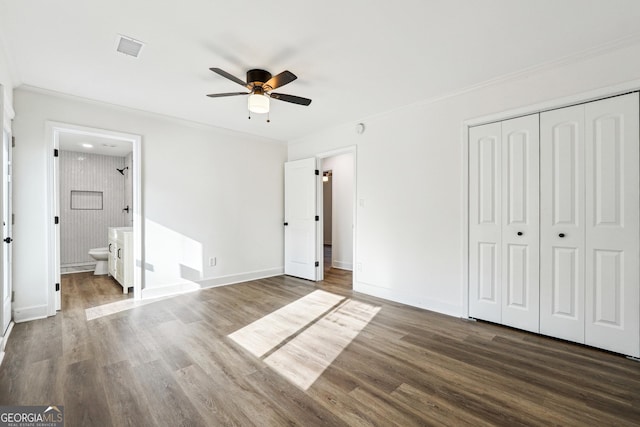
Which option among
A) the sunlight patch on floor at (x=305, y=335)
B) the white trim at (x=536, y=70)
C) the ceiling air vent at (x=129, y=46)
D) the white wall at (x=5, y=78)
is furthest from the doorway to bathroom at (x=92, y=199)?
the white trim at (x=536, y=70)

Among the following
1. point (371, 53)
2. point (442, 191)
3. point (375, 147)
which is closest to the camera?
point (371, 53)

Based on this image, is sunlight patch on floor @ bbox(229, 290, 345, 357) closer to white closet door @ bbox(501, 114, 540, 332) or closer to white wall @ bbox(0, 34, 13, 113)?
white closet door @ bbox(501, 114, 540, 332)

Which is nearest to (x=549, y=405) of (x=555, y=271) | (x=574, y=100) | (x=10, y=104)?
(x=555, y=271)

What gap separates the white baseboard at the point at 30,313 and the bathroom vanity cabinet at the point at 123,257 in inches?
39.6

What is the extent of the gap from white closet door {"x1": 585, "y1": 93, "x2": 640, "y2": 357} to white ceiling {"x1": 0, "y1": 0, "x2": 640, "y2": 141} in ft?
2.10

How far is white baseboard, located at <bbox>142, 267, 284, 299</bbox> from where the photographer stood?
411 cm

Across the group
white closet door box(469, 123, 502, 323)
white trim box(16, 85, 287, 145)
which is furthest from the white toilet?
white closet door box(469, 123, 502, 323)

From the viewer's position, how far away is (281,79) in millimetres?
2590

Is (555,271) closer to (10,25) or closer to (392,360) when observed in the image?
(392,360)

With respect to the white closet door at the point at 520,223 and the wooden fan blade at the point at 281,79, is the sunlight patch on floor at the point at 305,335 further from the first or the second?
the wooden fan blade at the point at 281,79

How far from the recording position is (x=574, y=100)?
259cm

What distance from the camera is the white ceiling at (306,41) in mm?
A: 2002

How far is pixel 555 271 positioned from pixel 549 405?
1.37 m

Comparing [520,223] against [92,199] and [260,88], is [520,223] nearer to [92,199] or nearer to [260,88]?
[260,88]
